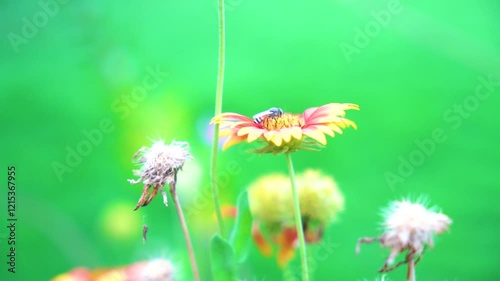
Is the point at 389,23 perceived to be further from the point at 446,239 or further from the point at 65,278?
the point at 65,278

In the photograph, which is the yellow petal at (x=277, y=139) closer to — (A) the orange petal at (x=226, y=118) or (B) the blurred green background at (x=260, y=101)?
(A) the orange petal at (x=226, y=118)

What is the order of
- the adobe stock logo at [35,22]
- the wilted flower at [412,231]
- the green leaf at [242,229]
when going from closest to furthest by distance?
the wilted flower at [412,231] → the green leaf at [242,229] → the adobe stock logo at [35,22]

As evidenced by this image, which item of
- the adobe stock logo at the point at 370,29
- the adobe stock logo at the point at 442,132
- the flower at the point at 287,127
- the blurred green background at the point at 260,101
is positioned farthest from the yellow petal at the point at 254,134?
the adobe stock logo at the point at 370,29

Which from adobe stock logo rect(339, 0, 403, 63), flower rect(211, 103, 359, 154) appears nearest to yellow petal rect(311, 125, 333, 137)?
flower rect(211, 103, 359, 154)

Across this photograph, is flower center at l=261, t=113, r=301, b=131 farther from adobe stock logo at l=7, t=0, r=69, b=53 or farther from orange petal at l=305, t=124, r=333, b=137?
adobe stock logo at l=7, t=0, r=69, b=53

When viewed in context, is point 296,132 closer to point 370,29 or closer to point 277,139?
point 277,139

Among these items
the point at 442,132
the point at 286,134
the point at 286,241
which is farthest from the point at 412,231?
the point at 442,132
